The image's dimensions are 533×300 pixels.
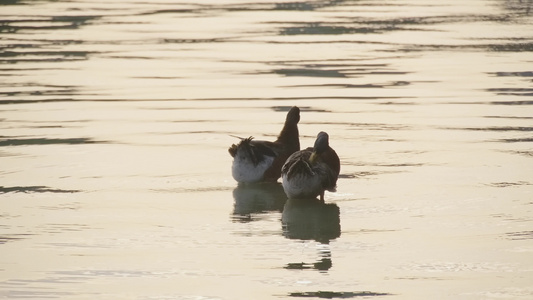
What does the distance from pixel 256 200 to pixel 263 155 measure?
0.84m

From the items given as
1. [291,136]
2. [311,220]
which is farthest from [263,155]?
[311,220]

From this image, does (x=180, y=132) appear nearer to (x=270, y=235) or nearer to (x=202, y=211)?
(x=202, y=211)

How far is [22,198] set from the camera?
11.9 m

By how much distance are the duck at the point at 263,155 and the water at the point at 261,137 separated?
22 centimetres

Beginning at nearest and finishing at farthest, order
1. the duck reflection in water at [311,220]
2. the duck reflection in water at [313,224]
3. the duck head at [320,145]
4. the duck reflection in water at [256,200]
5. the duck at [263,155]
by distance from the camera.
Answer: the duck reflection in water at [313,224] → the duck reflection in water at [311,220] → the duck reflection in water at [256,200] → the duck head at [320,145] → the duck at [263,155]

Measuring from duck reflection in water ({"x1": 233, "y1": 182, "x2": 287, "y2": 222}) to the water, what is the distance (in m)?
0.04

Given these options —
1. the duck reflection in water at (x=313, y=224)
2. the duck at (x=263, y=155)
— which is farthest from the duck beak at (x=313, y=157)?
the duck at (x=263, y=155)

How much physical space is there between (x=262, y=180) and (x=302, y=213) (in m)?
1.42

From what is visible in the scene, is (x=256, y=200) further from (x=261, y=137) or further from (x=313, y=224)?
(x=261, y=137)

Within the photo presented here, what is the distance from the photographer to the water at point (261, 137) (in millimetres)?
9234

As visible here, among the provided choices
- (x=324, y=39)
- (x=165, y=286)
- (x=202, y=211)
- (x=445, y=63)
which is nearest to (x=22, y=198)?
(x=202, y=211)

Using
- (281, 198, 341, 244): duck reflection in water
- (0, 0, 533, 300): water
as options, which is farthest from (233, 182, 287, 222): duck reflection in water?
(281, 198, 341, 244): duck reflection in water

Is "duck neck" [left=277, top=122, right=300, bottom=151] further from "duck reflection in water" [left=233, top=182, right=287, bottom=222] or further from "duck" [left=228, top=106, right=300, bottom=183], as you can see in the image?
"duck reflection in water" [left=233, top=182, right=287, bottom=222]

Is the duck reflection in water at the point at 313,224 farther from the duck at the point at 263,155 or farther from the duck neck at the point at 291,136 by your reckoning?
the duck neck at the point at 291,136
